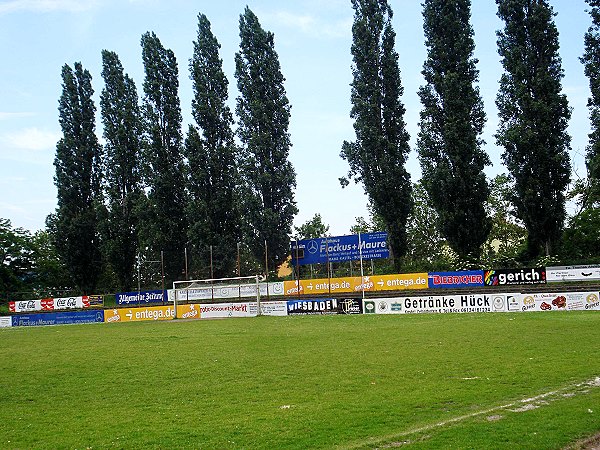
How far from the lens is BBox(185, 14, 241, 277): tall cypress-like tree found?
66000mm

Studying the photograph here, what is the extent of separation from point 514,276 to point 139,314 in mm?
33051

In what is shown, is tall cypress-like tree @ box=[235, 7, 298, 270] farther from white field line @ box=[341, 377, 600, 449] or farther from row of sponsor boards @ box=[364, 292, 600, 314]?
white field line @ box=[341, 377, 600, 449]

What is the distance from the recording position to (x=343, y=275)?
62.7m

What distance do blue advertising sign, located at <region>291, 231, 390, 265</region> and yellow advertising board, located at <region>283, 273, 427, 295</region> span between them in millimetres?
2066

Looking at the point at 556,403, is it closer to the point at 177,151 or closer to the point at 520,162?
the point at 520,162

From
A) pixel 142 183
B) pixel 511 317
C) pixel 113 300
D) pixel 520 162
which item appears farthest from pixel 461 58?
pixel 113 300

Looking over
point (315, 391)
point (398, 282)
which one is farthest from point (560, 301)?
point (315, 391)

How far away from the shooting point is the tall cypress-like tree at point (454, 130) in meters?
53.6

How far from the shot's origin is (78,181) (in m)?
72.6

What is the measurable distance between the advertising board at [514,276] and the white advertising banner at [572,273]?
52 cm

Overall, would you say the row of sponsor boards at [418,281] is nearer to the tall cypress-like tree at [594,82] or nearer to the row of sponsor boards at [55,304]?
the tall cypress-like tree at [594,82]

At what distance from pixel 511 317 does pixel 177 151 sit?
45.9 metres

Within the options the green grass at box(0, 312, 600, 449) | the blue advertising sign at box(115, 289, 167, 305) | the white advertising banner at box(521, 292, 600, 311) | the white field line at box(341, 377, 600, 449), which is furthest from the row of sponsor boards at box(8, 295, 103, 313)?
the white field line at box(341, 377, 600, 449)

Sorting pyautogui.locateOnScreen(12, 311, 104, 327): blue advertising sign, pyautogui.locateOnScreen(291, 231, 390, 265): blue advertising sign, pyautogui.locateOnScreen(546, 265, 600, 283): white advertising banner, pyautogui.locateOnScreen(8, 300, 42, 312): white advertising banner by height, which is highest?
pyautogui.locateOnScreen(291, 231, 390, 265): blue advertising sign
